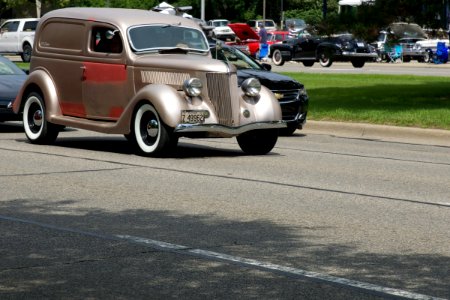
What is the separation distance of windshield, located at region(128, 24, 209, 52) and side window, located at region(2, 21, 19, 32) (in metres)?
39.3

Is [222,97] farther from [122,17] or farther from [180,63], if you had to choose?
[122,17]

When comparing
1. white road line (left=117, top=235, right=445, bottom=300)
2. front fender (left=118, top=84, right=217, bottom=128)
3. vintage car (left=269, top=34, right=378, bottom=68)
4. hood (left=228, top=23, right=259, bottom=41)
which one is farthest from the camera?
hood (left=228, top=23, right=259, bottom=41)

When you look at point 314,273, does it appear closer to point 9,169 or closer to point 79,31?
point 9,169

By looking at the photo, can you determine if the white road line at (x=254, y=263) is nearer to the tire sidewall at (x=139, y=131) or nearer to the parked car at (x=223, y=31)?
the tire sidewall at (x=139, y=131)

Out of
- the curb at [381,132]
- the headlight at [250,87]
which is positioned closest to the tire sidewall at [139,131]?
the headlight at [250,87]

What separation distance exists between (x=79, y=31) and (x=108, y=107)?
1.35 meters

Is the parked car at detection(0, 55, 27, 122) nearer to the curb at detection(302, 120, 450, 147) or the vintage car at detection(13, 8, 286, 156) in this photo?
the vintage car at detection(13, 8, 286, 156)

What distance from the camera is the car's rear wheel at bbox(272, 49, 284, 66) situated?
49.0 metres

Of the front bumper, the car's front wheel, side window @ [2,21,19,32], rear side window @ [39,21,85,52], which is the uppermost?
rear side window @ [39,21,85,52]

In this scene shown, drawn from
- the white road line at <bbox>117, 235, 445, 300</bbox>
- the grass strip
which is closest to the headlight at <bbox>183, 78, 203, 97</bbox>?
the white road line at <bbox>117, 235, 445, 300</bbox>

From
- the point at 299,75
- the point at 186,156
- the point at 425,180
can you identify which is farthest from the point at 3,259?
the point at 299,75

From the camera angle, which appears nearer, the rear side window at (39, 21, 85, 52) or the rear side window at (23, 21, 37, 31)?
the rear side window at (39, 21, 85, 52)

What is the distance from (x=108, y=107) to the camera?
15.4m

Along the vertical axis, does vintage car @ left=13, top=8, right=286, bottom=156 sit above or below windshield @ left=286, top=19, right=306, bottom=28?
above
